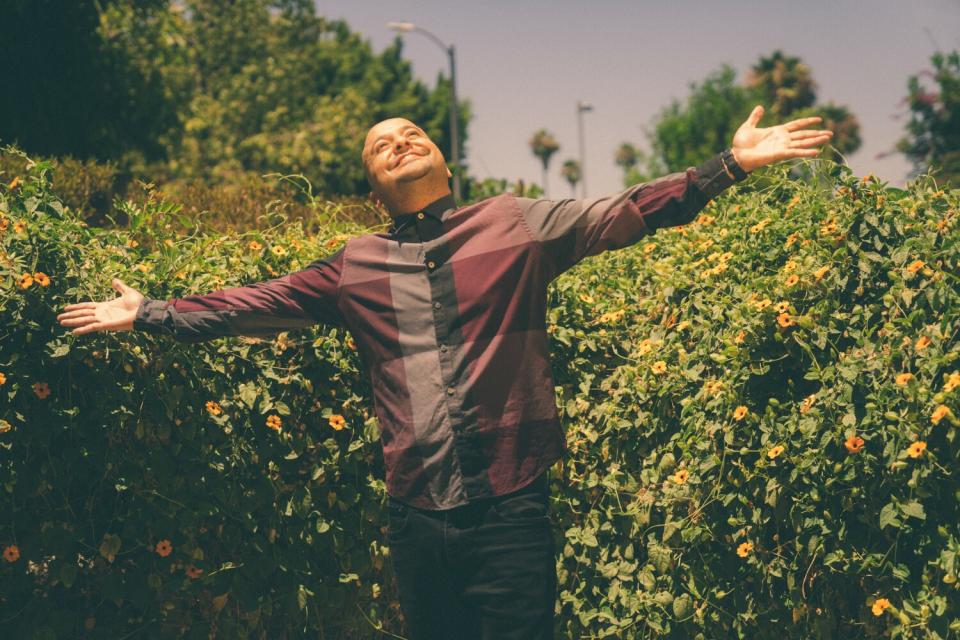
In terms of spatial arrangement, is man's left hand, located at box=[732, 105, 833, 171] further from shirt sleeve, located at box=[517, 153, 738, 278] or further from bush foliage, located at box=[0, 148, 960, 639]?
bush foliage, located at box=[0, 148, 960, 639]

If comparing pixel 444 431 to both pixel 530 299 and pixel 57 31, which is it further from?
pixel 57 31

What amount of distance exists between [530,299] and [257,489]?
1350 millimetres

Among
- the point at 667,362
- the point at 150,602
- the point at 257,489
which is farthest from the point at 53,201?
the point at 667,362

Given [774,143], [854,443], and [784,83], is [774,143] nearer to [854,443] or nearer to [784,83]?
[854,443]

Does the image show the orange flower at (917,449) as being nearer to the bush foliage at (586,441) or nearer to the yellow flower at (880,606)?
the bush foliage at (586,441)

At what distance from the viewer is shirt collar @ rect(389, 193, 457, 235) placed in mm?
2998

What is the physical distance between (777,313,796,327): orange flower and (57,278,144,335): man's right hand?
80.6 inches

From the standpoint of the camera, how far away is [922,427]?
9.05 feet

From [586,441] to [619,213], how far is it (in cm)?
113

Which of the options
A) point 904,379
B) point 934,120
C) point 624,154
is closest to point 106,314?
point 904,379

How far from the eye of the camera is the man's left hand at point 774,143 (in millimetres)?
2674

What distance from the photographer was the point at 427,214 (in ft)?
9.84

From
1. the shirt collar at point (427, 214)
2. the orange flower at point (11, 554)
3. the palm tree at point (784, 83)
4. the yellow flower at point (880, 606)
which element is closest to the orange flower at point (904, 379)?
the yellow flower at point (880, 606)

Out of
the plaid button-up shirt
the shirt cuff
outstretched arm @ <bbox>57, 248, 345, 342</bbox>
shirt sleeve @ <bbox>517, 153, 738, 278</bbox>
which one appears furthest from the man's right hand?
the shirt cuff
